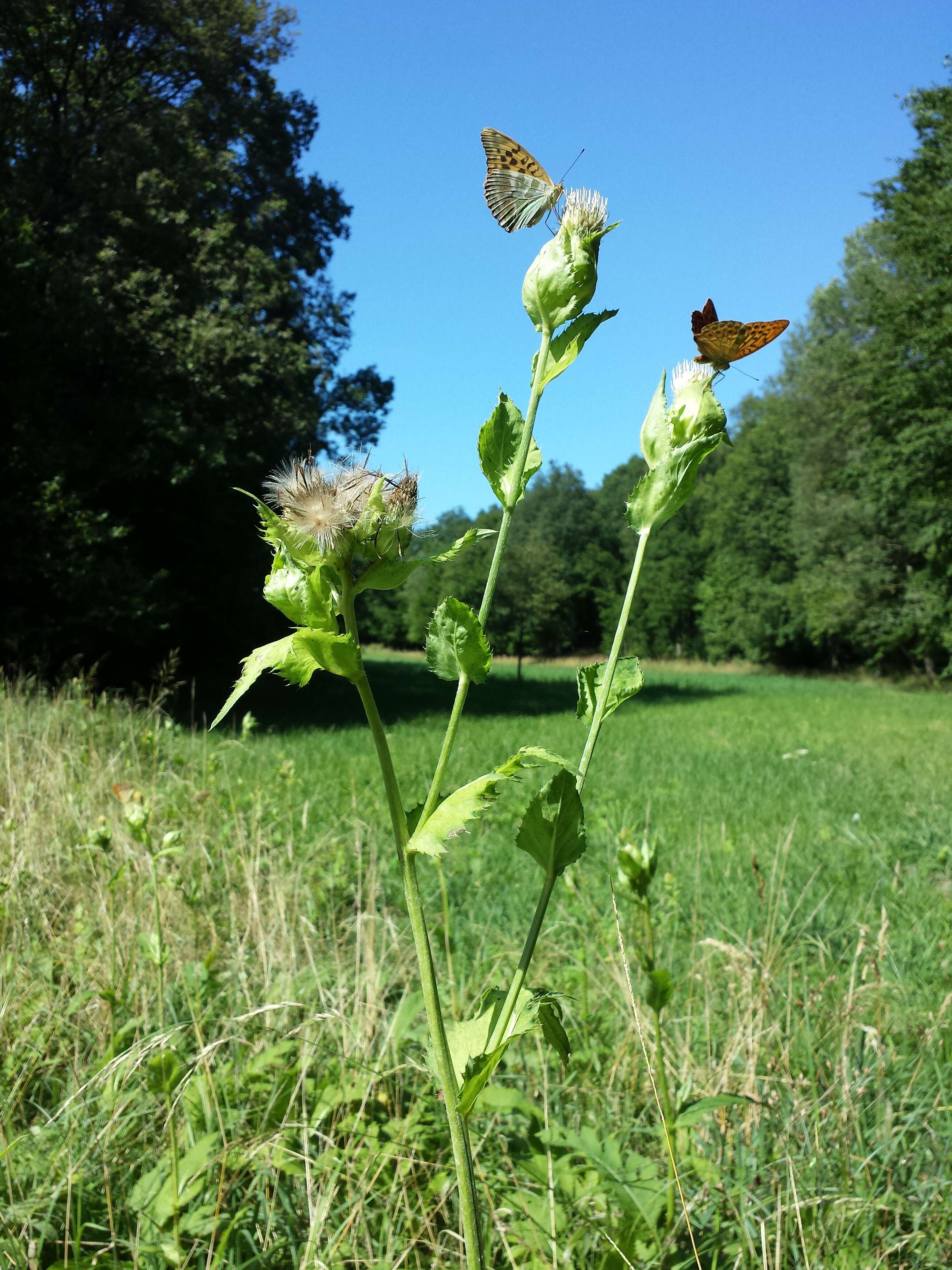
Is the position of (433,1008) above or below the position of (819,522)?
below

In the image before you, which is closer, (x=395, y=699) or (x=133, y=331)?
(x=133, y=331)

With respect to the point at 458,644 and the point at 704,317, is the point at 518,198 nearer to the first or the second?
the point at 704,317

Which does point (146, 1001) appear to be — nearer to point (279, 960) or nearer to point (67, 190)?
point (279, 960)

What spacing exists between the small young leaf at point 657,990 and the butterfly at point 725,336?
3.31ft

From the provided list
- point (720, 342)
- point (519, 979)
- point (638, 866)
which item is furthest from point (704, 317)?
point (638, 866)

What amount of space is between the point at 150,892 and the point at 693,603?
4856cm

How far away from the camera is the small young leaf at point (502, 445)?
827mm

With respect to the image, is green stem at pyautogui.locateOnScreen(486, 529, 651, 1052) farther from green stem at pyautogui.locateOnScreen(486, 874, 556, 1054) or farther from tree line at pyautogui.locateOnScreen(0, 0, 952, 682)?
tree line at pyautogui.locateOnScreen(0, 0, 952, 682)

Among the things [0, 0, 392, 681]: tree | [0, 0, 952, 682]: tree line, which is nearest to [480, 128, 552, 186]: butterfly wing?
[0, 0, 952, 682]: tree line

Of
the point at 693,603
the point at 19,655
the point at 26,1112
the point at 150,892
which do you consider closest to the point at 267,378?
the point at 19,655

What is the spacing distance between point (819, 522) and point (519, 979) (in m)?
32.3

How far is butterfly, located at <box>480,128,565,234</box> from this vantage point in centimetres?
85

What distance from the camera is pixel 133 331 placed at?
11.5m

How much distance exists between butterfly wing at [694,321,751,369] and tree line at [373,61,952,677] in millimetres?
328
